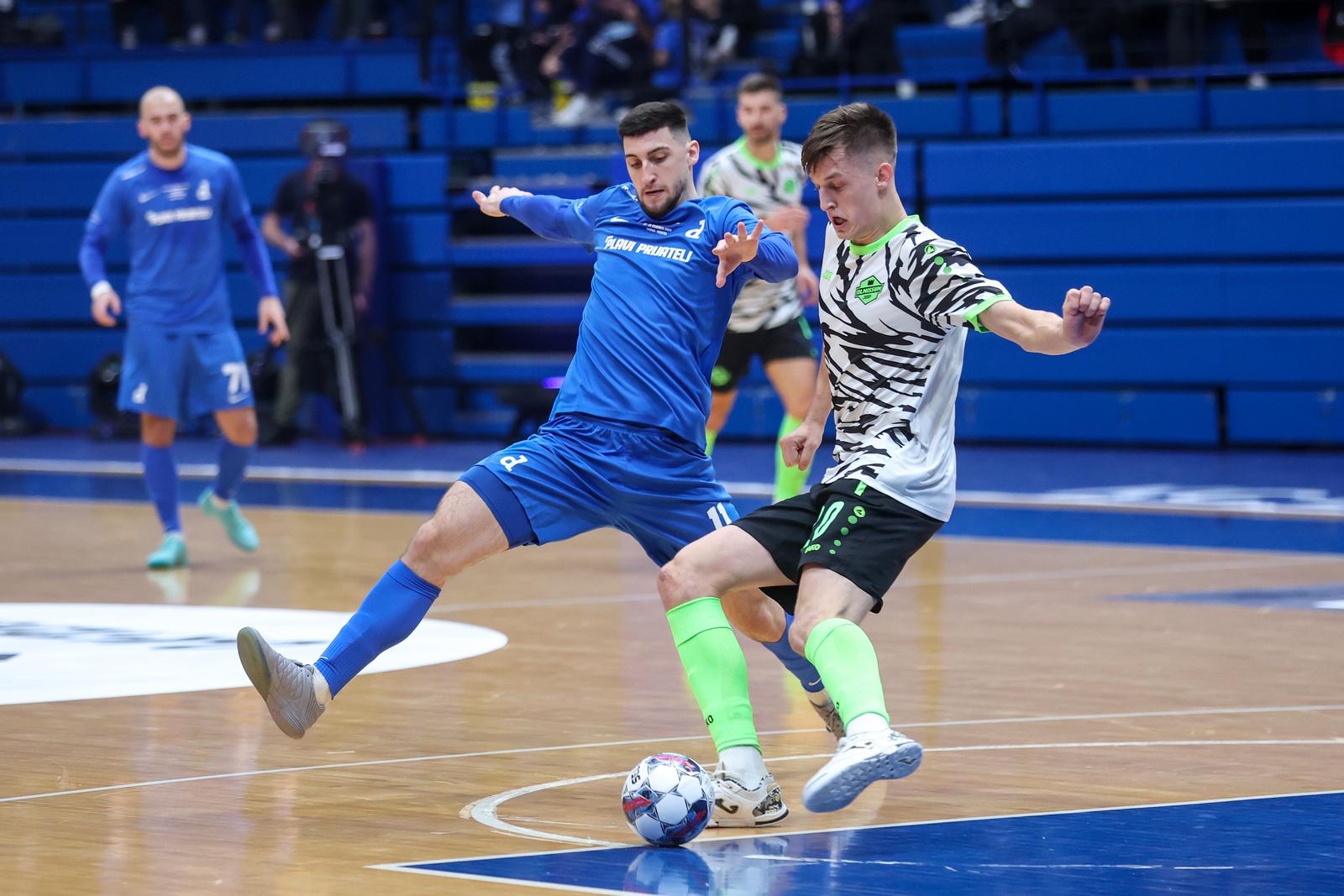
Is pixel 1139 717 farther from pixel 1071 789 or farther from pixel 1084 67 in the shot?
pixel 1084 67

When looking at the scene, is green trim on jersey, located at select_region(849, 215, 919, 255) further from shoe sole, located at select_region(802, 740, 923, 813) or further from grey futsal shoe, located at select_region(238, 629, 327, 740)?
grey futsal shoe, located at select_region(238, 629, 327, 740)

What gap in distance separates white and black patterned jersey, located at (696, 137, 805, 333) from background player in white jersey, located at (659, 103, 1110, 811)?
4.55m

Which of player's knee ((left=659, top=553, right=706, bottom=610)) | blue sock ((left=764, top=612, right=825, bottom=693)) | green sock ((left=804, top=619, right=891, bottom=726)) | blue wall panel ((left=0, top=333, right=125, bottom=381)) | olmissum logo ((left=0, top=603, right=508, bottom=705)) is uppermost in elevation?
player's knee ((left=659, top=553, right=706, bottom=610))

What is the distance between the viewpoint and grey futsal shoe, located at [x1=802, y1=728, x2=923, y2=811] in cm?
420

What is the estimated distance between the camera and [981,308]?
448 centimetres

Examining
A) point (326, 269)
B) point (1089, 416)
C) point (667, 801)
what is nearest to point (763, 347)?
point (667, 801)

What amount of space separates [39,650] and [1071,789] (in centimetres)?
392

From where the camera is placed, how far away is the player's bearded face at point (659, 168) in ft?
17.3

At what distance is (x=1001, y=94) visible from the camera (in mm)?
15031

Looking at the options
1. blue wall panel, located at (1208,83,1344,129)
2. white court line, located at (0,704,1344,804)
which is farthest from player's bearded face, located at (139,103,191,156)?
blue wall panel, located at (1208,83,1344,129)

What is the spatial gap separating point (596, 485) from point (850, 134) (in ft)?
3.74

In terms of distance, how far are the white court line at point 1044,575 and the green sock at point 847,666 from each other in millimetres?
3920

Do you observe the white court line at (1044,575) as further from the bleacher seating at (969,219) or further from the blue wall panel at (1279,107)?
the blue wall panel at (1279,107)

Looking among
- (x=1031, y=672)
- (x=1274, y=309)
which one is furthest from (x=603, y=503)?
(x=1274, y=309)
